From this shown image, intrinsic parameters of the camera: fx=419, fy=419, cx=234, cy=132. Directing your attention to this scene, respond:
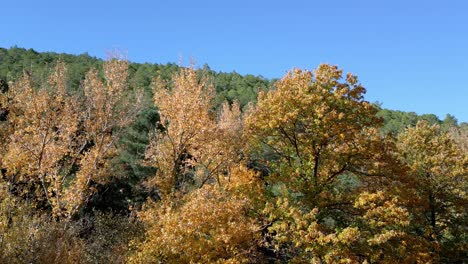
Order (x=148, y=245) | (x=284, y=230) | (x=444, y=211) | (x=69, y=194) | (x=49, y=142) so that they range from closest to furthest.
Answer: (x=148, y=245) → (x=284, y=230) → (x=69, y=194) → (x=49, y=142) → (x=444, y=211)

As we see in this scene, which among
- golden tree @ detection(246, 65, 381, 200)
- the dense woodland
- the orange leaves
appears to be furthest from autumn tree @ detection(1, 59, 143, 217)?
golden tree @ detection(246, 65, 381, 200)

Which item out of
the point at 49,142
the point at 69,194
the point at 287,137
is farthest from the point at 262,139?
the point at 49,142

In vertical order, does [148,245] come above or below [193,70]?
below

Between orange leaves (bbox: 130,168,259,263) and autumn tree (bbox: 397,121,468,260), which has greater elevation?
autumn tree (bbox: 397,121,468,260)

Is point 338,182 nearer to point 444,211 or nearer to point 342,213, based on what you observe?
point 342,213

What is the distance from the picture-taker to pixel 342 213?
1878 centimetres

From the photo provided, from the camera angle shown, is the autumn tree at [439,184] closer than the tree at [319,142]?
No

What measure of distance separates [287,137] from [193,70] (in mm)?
5510

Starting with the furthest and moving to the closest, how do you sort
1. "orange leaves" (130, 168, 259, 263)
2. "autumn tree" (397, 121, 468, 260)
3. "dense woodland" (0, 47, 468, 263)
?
"autumn tree" (397, 121, 468, 260), "dense woodland" (0, 47, 468, 263), "orange leaves" (130, 168, 259, 263)

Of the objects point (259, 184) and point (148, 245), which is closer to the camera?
point (148, 245)

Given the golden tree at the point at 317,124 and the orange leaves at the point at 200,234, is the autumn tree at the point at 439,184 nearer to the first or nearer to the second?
the golden tree at the point at 317,124

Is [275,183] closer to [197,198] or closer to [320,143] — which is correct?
[320,143]

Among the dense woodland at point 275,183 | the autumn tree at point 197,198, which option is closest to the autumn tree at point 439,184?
the dense woodland at point 275,183

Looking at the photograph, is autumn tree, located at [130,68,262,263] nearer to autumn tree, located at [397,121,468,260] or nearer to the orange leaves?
the orange leaves
